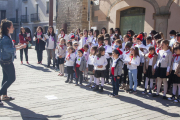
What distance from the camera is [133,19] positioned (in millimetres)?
11984

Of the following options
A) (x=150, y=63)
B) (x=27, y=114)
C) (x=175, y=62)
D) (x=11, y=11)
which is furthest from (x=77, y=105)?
(x=11, y=11)

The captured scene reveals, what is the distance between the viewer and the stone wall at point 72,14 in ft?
55.1

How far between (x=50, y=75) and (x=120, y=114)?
4888 mm

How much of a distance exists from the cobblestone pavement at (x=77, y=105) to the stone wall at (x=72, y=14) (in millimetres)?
10680

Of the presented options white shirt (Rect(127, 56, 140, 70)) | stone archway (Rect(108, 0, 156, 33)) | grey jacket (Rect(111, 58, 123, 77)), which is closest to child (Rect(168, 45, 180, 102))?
white shirt (Rect(127, 56, 140, 70))

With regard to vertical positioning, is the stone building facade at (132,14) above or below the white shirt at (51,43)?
above

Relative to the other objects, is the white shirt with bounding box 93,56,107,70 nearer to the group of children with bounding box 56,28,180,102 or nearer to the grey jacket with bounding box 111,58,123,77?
the group of children with bounding box 56,28,180,102

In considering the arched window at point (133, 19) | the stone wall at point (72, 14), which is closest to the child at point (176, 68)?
the arched window at point (133, 19)

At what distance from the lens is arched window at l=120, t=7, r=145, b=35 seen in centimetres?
1142

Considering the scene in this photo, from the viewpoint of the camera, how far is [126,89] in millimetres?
6816

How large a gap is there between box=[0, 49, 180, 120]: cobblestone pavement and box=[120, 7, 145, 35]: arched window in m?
5.69

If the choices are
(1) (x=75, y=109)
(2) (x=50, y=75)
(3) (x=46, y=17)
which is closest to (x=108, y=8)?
(2) (x=50, y=75)

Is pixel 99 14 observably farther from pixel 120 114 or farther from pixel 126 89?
pixel 120 114

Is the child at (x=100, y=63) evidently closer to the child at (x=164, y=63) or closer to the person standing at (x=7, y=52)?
the child at (x=164, y=63)
